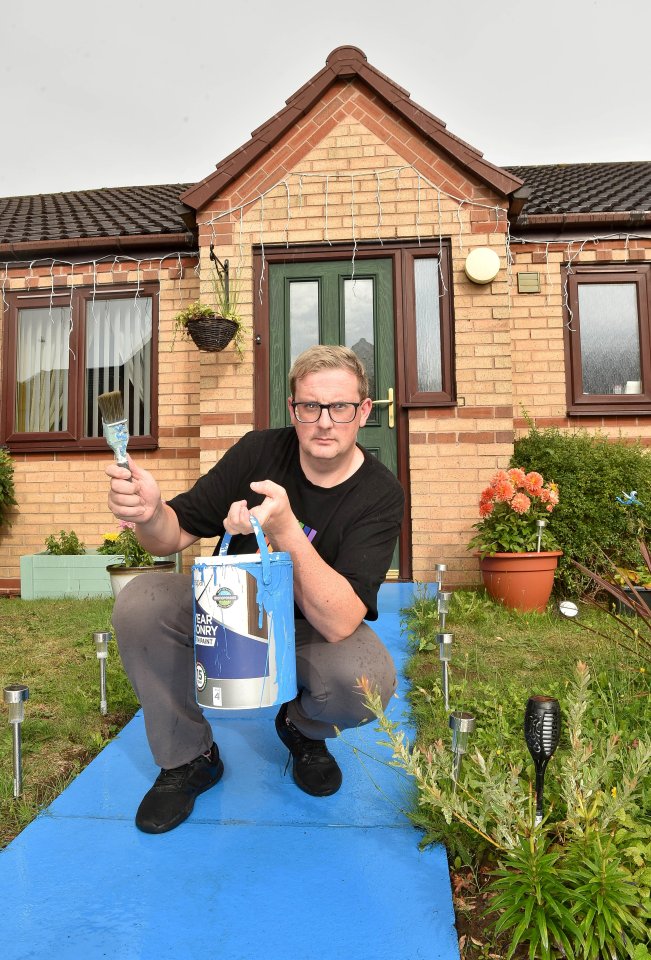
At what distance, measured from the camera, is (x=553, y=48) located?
10.8 metres

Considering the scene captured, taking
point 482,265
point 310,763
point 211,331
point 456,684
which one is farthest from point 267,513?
point 482,265

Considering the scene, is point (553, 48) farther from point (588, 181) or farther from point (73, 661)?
point (73, 661)

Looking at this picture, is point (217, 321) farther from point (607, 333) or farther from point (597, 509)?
point (607, 333)

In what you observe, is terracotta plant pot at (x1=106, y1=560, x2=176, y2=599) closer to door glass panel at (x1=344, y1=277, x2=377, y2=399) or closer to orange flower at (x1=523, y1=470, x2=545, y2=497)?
door glass panel at (x1=344, y1=277, x2=377, y2=399)

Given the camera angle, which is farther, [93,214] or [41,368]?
[93,214]

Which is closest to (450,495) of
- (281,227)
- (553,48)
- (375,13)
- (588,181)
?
(281,227)

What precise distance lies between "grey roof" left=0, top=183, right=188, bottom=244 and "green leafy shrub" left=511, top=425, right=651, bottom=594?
14.0 ft

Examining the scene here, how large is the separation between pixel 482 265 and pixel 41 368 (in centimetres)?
449

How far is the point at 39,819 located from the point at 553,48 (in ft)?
41.9

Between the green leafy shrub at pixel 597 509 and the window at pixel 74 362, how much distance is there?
12.8 feet

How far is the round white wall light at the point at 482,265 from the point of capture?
216 inches

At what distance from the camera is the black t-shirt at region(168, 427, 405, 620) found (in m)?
2.09

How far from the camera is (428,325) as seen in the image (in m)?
5.85

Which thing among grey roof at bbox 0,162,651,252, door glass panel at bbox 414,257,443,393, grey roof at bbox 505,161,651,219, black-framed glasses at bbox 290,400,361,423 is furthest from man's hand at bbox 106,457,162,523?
grey roof at bbox 505,161,651,219
